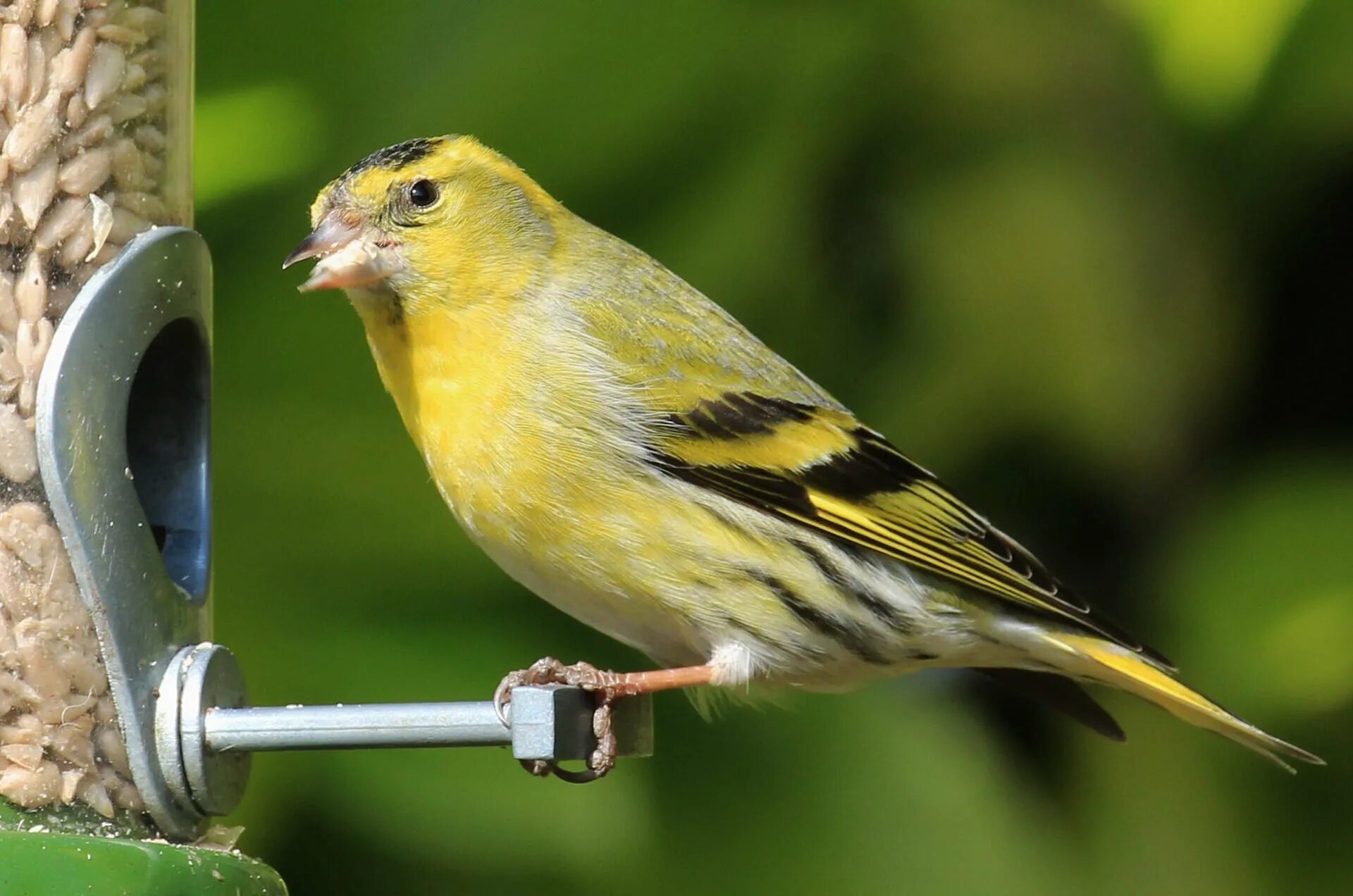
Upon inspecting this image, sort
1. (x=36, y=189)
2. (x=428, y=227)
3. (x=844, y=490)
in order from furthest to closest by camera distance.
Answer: (x=844, y=490), (x=428, y=227), (x=36, y=189)

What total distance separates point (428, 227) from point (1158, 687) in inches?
59.4

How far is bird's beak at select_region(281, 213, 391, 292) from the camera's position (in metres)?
2.68

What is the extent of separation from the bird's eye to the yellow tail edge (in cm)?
134

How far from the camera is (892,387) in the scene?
3727 mm

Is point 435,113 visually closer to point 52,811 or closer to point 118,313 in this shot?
point 118,313

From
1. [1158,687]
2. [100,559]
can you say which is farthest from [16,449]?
[1158,687]

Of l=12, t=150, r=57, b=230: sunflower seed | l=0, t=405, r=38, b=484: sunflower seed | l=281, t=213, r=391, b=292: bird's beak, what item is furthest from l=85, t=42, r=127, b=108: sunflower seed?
l=0, t=405, r=38, b=484: sunflower seed

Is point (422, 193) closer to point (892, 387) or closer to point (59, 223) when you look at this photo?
point (59, 223)

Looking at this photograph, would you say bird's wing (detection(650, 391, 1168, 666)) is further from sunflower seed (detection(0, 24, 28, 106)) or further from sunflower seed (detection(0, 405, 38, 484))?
sunflower seed (detection(0, 24, 28, 106))

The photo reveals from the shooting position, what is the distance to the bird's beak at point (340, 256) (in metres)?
2.68

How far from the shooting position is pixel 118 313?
242 cm

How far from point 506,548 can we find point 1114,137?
71.5 inches

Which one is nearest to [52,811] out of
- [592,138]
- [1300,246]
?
[592,138]

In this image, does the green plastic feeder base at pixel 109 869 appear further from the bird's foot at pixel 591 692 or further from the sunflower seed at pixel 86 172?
the sunflower seed at pixel 86 172
